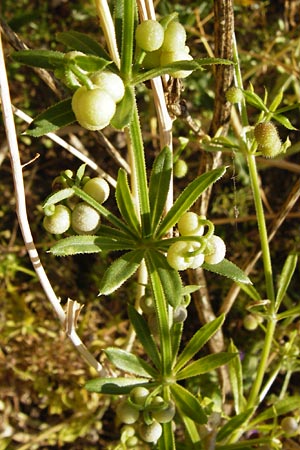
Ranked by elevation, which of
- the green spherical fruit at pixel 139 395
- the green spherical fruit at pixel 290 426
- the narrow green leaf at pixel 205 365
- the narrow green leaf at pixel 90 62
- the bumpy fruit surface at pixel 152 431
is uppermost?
the narrow green leaf at pixel 90 62

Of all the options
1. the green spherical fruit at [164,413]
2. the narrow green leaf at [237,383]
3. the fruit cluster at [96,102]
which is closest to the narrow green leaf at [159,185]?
the fruit cluster at [96,102]

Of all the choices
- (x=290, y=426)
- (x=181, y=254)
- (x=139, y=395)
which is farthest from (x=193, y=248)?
(x=290, y=426)

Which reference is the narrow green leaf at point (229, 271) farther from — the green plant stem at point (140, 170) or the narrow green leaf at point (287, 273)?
the narrow green leaf at point (287, 273)

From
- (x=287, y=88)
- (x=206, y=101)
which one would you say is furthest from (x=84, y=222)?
(x=287, y=88)

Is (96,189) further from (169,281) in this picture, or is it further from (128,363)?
(128,363)

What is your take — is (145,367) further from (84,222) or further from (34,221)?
(34,221)

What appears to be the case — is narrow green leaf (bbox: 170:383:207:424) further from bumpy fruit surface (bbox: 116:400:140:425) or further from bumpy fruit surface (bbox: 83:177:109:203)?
bumpy fruit surface (bbox: 83:177:109:203)
